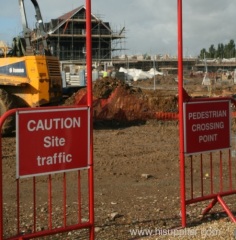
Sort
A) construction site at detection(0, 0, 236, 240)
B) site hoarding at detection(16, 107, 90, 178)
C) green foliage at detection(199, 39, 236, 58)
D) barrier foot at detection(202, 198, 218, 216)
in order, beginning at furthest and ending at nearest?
1. green foliage at detection(199, 39, 236, 58)
2. barrier foot at detection(202, 198, 218, 216)
3. construction site at detection(0, 0, 236, 240)
4. site hoarding at detection(16, 107, 90, 178)

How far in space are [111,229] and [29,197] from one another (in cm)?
226

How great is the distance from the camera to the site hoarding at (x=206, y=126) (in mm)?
6465

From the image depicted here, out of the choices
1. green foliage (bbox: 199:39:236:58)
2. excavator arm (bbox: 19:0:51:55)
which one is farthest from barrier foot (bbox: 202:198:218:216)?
green foliage (bbox: 199:39:236:58)

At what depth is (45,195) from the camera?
332 inches

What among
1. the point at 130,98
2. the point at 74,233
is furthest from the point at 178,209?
the point at 130,98

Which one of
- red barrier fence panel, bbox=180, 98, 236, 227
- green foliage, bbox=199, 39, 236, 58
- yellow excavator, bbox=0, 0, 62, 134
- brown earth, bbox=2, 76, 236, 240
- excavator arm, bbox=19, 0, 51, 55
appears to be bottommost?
brown earth, bbox=2, 76, 236, 240

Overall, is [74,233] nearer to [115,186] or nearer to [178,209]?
[178,209]

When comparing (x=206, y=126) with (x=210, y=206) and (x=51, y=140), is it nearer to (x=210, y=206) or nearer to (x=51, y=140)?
(x=210, y=206)

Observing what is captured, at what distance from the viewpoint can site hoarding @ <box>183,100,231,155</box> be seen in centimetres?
646

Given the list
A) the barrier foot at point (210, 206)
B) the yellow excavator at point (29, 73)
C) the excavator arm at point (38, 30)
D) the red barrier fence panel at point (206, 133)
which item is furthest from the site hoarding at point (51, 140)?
the excavator arm at point (38, 30)

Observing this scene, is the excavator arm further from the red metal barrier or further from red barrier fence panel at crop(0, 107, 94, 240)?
the red metal barrier

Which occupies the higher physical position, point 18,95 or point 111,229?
point 18,95

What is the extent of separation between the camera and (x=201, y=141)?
6.64 meters

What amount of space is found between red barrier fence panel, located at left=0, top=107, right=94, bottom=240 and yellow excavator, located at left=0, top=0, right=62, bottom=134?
511cm
